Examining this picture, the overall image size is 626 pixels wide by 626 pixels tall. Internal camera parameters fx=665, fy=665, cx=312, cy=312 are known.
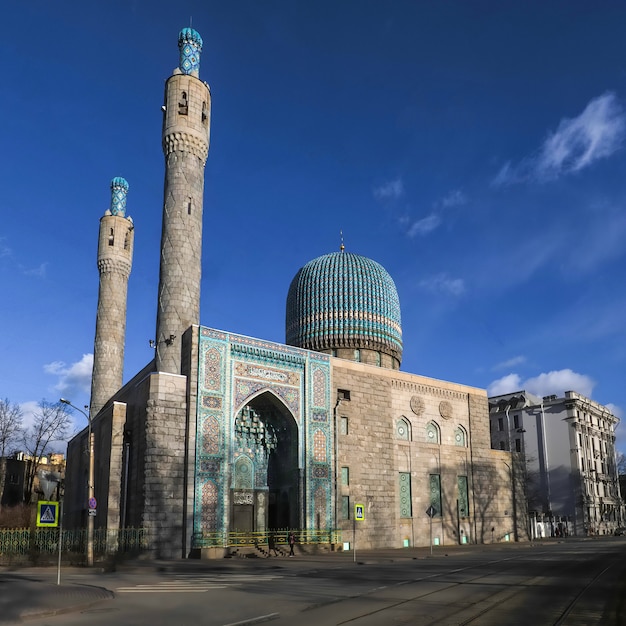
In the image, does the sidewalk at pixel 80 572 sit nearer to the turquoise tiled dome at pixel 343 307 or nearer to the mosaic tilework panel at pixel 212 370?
the mosaic tilework panel at pixel 212 370

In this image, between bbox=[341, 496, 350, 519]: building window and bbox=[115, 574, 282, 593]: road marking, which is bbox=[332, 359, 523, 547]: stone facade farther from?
bbox=[115, 574, 282, 593]: road marking

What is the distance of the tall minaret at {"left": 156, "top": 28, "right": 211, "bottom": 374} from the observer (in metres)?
30.2

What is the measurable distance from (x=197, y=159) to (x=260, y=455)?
15.0 metres

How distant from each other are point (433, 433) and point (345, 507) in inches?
316

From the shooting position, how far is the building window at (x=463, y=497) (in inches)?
1468

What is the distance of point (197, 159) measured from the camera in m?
33.6

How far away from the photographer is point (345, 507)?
31.6 m

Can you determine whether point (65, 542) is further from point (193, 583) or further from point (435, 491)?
point (435, 491)

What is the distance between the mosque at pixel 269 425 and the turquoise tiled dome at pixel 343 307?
0.31ft

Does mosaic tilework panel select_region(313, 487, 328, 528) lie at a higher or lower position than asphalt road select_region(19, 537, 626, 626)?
higher

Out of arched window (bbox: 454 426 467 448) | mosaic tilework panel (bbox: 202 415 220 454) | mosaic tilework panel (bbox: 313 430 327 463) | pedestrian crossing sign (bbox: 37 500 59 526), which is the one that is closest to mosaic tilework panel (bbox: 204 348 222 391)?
mosaic tilework panel (bbox: 202 415 220 454)

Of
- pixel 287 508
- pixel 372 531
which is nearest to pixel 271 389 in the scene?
pixel 287 508

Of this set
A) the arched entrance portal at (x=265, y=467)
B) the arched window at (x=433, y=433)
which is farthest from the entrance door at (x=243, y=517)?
Answer: the arched window at (x=433, y=433)

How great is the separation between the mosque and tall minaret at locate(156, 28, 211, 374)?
0.07m
